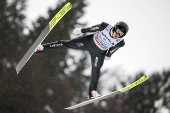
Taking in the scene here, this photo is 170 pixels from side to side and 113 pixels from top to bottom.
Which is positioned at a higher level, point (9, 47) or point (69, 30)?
point (69, 30)

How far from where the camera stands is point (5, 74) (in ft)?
48.8

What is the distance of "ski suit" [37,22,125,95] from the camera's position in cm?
541

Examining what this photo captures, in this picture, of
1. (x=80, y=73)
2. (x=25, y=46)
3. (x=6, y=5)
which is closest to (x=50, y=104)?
(x=80, y=73)

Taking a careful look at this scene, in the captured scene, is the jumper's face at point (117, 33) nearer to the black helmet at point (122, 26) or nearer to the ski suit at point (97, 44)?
the black helmet at point (122, 26)

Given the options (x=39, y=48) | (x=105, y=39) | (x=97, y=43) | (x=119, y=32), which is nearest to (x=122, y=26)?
(x=119, y=32)

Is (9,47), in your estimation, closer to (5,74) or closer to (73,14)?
(5,74)

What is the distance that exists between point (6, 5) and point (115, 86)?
29.8ft

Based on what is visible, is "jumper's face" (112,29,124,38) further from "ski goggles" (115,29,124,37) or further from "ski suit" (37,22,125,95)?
"ski suit" (37,22,125,95)

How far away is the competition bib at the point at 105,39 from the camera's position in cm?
538

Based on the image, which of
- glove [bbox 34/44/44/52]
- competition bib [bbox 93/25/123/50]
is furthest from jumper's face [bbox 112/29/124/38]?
glove [bbox 34/44/44/52]

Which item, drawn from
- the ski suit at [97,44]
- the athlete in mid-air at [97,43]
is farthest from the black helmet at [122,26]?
the ski suit at [97,44]

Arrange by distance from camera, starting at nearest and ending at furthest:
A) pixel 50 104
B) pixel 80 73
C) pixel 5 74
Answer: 1. pixel 5 74
2. pixel 50 104
3. pixel 80 73

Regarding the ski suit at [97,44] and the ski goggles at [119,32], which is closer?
the ski goggles at [119,32]

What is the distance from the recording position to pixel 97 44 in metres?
5.56
